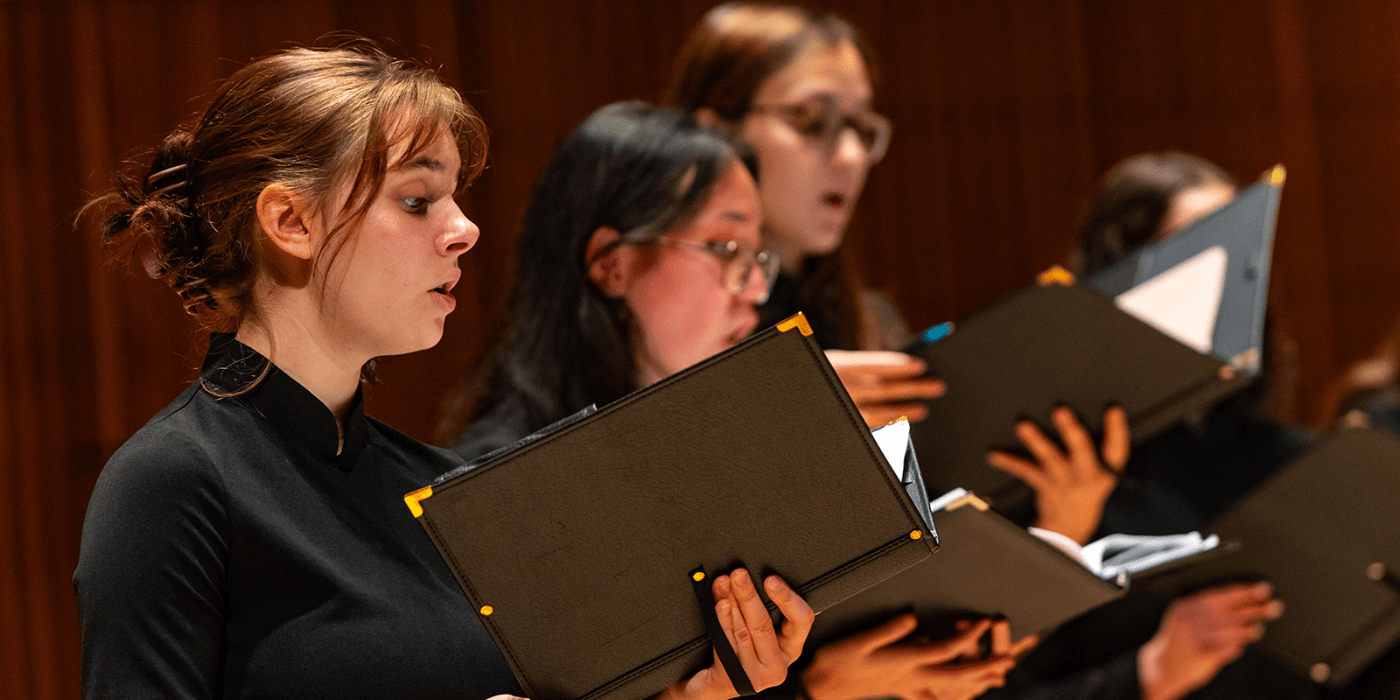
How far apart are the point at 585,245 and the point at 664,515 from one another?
2.77 ft

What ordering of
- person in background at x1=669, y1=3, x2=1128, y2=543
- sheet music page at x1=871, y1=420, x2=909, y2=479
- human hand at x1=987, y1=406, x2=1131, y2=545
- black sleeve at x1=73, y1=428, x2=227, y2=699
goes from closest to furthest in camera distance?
black sleeve at x1=73, y1=428, x2=227, y2=699
sheet music page at x1=871, y1=420, x2=909, y2=479
human hand at x1=987, y1=406, x2=1131, y2=545
person in background at x1=669, y1=3, x2=1128, y2=543

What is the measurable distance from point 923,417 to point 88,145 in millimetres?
1709

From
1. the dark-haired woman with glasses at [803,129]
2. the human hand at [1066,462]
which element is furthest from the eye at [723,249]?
the human hand at [1066,462]

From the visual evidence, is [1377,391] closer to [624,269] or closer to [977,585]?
[977,585]

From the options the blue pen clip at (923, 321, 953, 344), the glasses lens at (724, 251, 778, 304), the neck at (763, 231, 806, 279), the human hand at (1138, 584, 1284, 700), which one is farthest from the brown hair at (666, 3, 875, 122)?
the human hand at (1138, 584, 1284, 700)

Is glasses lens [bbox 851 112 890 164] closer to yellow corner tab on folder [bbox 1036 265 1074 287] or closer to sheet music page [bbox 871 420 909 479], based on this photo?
yellow corner tab on folder [bbox 1036 265 1074 287]

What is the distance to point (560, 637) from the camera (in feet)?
3.66

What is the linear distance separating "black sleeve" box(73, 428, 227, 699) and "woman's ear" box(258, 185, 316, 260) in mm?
210

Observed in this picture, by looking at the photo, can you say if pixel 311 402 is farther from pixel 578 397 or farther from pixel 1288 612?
pixel 1288 612

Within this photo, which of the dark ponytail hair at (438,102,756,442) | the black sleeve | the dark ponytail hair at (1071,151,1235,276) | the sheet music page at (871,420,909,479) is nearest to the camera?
the black sleeve

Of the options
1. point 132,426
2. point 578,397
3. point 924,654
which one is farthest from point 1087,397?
point 132,426

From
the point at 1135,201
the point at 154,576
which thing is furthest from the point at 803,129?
the point at 154,576

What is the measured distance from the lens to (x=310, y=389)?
1.19m

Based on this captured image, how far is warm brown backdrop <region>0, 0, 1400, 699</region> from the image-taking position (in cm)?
244
